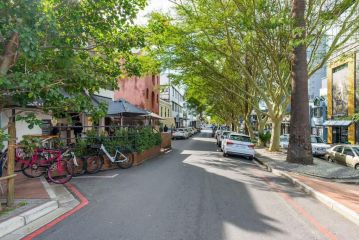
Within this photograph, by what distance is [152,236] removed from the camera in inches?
210

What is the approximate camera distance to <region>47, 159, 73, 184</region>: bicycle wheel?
31.9 ft

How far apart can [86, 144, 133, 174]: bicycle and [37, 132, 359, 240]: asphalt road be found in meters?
1.51

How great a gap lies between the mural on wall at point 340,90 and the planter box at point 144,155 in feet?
69.1

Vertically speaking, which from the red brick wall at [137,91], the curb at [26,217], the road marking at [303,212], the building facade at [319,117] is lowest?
the road marking at [303,212]

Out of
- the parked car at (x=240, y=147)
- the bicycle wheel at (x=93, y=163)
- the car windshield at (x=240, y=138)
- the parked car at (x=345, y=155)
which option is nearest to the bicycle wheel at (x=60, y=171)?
the bicycle wheel at (x=93, y=163)

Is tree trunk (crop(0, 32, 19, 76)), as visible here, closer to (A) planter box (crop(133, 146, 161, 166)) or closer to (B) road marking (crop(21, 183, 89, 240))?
(B) road marking (crop(21, 183, 89, 240))

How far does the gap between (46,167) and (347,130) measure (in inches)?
1145

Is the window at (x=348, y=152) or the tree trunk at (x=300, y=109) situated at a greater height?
the tree trunk at (x=300, y=109)

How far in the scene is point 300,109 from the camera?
15.5 meters

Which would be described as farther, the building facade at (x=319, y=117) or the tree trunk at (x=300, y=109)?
the building facade at (x=319, y=117)

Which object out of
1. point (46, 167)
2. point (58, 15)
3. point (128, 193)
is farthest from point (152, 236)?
point (46, 167)

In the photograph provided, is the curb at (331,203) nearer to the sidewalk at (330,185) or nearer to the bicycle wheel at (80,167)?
the sidewalk at (330,185)

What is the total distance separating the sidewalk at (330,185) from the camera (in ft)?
24.3

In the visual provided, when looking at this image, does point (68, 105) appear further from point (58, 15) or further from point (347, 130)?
point (347, 130)
